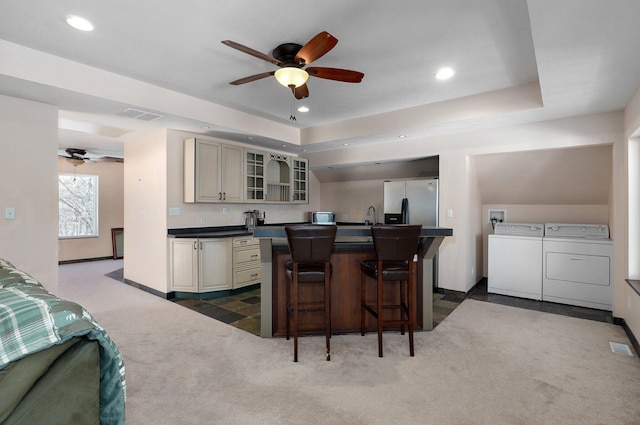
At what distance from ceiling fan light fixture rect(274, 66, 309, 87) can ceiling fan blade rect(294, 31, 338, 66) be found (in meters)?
0.08

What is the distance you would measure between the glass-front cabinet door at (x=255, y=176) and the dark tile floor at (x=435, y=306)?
151cm

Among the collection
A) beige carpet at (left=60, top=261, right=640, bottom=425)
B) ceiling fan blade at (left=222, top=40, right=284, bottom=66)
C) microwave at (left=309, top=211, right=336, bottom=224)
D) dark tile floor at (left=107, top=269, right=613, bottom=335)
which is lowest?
beige carpet at (left=60, top=261, right=640, bottom=425)

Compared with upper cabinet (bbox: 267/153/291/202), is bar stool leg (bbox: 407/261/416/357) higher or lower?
lower

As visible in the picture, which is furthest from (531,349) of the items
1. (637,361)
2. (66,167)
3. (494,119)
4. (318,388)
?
(66,167)

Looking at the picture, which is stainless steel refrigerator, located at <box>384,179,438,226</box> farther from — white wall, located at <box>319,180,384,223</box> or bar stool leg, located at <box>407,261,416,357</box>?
bar stool leg, located at <box>407,261,416,357</box>

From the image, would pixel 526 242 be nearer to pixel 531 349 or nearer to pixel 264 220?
pixel 531 349

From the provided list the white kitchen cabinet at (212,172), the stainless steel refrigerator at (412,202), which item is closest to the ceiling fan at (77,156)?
the white kitchen cabinet at (212,172)

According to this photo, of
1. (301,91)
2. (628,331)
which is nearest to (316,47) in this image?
(301,91)

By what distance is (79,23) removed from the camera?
2287 millimetres

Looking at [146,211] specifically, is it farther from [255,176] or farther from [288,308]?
[288,308]

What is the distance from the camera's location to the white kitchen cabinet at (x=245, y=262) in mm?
4508

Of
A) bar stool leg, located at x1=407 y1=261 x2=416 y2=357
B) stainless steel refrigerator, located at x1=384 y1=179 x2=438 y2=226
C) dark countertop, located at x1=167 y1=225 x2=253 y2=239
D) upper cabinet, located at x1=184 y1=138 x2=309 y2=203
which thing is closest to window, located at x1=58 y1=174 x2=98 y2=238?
dark countertop, located at x1=167 y1=225 x2=253 y2=239

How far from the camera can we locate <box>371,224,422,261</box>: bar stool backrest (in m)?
2.54

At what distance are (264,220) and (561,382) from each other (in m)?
4.55
